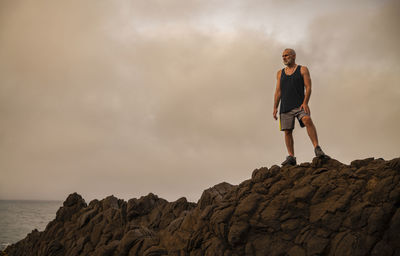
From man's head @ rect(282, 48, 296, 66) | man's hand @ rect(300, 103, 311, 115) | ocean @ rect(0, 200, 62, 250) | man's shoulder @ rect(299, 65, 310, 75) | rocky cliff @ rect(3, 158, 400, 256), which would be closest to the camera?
rocky cliff @ rect(3, 158, 400, 256)

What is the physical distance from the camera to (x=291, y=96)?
39.8 feet

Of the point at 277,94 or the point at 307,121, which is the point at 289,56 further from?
the point at 307,121

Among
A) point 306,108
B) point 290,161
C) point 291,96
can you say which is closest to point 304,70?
point 291,96

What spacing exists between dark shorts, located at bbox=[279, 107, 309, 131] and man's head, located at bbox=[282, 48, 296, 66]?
176 centimetres

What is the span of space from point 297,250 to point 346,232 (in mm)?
1416

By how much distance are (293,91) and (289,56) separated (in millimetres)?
1298

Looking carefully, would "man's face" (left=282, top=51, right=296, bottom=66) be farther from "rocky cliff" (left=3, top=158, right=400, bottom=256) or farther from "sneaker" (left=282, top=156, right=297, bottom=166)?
"rocky cliff" (left=3, top=158, right=400, bottom=256)

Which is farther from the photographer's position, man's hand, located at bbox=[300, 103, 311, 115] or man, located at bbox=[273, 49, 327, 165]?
man, located at bbox=[273, 49, 327, 165]

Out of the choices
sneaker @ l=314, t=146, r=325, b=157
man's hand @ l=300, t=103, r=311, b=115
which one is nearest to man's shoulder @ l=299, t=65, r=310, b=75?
man's hand @ l=300, t=103, r=311, b=115

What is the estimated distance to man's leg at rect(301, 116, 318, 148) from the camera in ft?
37.4

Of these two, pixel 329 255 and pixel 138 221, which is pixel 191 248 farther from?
pixel 138 221

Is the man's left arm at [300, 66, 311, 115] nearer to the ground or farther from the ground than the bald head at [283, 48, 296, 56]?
nearer to the ground

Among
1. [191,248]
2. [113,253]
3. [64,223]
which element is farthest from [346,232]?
[64,223]

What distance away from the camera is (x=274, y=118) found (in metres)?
13.1
